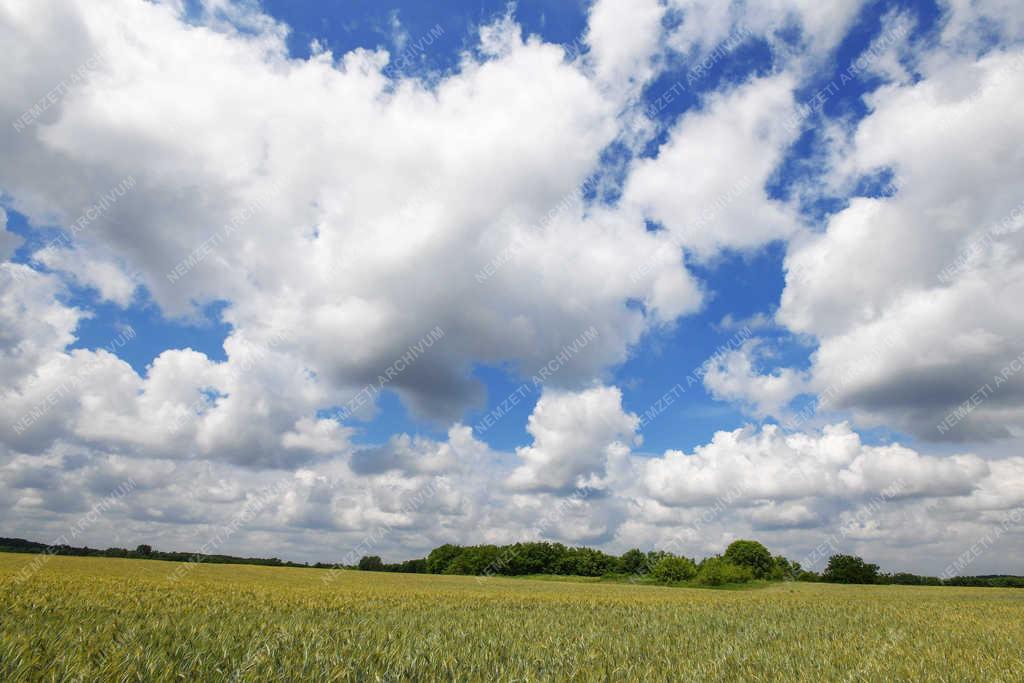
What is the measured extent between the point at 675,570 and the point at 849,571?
136 feet

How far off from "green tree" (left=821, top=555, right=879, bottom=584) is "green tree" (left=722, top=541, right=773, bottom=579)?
1564cm

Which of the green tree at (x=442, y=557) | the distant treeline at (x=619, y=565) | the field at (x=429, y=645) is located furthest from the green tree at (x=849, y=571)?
the field at (x=429, y=645)

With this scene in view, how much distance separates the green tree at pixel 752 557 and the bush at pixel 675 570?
115 ft

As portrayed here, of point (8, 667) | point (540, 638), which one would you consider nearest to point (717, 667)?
point (540, 638)

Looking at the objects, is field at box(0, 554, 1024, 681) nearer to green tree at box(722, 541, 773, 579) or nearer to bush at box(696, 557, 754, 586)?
bush at box(696, 557, 754, 586)

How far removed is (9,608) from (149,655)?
6.98 meters

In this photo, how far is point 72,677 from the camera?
6.13 metres

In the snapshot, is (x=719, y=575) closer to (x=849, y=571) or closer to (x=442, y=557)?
(x=849, y=571)

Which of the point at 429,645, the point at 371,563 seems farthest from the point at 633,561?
the point at 429,645

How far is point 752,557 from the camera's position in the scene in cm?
13338

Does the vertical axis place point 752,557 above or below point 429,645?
above

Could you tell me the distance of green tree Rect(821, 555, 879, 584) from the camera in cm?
11250

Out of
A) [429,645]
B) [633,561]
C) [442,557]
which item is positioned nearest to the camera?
[429,645]

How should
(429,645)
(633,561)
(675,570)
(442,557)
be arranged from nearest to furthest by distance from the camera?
1. (429,645)
2. (675,570)
3. (633,561)
4. (442,557)
